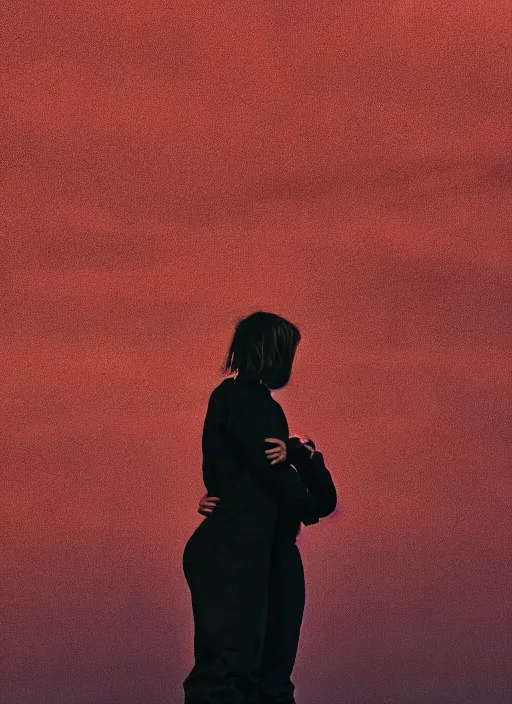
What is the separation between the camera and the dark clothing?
303cm

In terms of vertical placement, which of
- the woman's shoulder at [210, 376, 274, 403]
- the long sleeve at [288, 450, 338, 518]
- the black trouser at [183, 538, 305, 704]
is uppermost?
the woman's shoulder at [210, 376, 274, 403]

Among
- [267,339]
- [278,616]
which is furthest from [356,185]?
[278,616]

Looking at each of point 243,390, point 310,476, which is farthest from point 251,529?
point 243,390

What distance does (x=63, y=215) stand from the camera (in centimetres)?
423

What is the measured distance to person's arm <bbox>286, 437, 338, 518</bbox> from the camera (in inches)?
125

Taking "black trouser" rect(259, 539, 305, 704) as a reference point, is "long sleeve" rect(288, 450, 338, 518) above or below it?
above

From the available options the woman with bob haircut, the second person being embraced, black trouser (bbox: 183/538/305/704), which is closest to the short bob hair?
the woman with bob haircut

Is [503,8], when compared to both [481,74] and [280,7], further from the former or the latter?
[280,7]

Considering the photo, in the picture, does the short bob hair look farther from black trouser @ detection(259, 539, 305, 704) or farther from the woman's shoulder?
black trouser @ detection(259, 539, 305, 704)

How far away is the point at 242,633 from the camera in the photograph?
3.04m

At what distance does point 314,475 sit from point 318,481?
0.02 metres

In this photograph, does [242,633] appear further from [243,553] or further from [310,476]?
[310,476]

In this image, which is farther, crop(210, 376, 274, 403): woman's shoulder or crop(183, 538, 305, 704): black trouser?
crop(210, 376, 274, 403): woman's shoulder

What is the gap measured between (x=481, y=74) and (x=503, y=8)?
0.89ft
